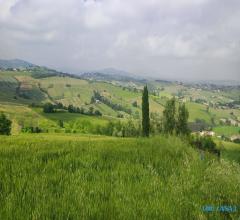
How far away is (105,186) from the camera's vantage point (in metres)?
5.89

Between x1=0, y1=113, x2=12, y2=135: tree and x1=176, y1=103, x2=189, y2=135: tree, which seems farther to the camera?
x1=0, y1=113, x2=12, y2=135: tree

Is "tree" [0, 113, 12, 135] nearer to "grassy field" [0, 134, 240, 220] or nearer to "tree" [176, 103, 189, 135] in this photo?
"tree" [176, 103, 189, 135]

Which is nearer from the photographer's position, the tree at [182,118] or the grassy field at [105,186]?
the grassy field at [105,186]

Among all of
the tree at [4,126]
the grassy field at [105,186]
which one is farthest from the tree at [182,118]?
the grassy field at [105,186]

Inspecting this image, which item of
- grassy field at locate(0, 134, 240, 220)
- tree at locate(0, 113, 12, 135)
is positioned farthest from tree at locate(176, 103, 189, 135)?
grassy field at locate(0, 134, 240, 220)

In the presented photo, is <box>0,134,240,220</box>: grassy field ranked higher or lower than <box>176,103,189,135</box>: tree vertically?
higher

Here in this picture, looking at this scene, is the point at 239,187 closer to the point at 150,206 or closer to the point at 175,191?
the point at 175,191

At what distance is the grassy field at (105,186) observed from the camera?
474cm

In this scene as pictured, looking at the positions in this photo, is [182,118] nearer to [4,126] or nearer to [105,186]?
[4,126]

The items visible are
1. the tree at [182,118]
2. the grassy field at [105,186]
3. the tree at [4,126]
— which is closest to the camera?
the grassy field at [105,186]

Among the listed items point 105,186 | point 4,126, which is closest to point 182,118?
point 4,126

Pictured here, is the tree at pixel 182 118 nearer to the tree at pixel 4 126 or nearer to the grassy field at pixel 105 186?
the tree at pixel 4 126

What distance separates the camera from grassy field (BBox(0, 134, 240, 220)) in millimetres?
4738

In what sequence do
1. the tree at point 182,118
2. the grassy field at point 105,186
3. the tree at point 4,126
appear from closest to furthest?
the grassy field at point 105,186
the tree at point 182,118
the tree at point 4,126
